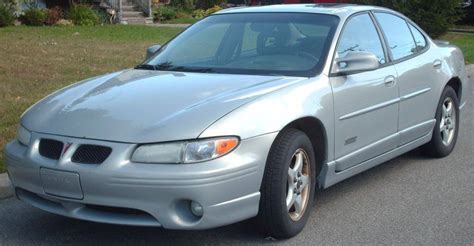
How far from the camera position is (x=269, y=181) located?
414 centimetres

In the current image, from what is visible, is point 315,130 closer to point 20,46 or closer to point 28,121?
point 28,121

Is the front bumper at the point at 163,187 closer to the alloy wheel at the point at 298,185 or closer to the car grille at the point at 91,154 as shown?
the car grille at the point at 91,154

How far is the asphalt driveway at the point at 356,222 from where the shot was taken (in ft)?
14.6

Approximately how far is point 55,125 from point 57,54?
9800 millimetres

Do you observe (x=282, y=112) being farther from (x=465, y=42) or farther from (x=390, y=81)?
(x=465, y=42)

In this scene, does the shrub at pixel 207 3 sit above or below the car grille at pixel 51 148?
below

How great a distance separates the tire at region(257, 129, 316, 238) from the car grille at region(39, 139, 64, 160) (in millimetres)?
1216

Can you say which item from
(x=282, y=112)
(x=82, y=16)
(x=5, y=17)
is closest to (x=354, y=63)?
(x=282, y=112)

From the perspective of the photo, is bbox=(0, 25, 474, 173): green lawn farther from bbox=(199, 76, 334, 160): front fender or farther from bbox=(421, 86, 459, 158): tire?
bbox=(421, 86, 459, 158): tire

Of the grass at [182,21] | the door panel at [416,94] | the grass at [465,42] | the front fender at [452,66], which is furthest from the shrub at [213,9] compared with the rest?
the door panel at [416,94]

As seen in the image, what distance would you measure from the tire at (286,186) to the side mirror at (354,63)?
2.28 feet

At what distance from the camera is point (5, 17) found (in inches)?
813

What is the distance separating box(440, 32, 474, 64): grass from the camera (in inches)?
579

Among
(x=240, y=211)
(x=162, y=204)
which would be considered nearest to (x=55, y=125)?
(x=162, y=204)
